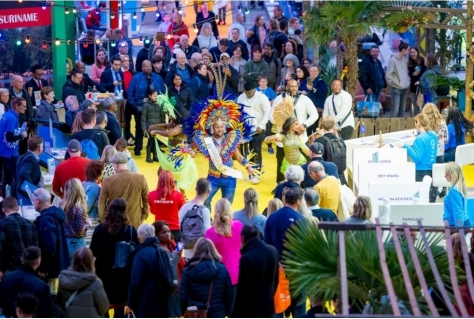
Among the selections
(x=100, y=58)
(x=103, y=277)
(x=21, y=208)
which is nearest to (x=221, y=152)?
(x=21, y=208)

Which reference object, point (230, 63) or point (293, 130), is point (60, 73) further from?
point (293, 130)

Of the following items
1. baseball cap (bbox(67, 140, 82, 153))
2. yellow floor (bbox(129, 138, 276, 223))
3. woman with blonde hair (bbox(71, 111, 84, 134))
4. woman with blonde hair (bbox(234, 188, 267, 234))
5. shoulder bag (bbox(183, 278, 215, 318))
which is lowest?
yellow floor (bbox(129, 138, 276, 223))

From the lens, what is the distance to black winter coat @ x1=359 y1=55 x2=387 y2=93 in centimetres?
1802

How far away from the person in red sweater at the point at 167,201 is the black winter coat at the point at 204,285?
230 centimetres

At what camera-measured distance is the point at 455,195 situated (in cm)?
1030

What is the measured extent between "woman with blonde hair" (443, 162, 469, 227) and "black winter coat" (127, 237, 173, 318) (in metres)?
3.24

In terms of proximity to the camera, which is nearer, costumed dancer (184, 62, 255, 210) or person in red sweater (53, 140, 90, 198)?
person in red sweater (53, 140, 90, 198)

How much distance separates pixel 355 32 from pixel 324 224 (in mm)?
11185

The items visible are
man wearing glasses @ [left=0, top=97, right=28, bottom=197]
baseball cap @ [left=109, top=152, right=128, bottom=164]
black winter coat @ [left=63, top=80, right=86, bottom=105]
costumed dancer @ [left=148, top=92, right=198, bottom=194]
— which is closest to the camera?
baseball cap @ [left=109, top=152, right=128, bottom=164]

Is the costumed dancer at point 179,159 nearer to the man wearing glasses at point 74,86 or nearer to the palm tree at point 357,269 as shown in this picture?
the man wearing glasses at point 74,86

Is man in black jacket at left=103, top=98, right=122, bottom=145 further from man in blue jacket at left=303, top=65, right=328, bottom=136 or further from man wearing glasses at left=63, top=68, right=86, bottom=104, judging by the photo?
man in blue jacket at left=303, top=65, right=328, bottom=136

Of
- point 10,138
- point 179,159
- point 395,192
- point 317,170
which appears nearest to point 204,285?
point 317,170

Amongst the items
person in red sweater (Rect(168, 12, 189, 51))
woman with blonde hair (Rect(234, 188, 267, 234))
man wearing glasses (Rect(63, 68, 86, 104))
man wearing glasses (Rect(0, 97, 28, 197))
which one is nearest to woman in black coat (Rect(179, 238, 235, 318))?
woman with blonde hair (Rect(234, 188, 267, 234))

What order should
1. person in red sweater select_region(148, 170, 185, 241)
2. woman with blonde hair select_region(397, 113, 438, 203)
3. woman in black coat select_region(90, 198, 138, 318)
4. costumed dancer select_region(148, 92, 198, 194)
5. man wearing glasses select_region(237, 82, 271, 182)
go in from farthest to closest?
man wearing glasses select_region(237, 82, 271, 182) < woman with blonde hair select_region(397, 113, 438, 203) < costumed dancer select_region(148, 92, 198, 194) < person in red sweater select_region(148, 170, 185, 241) < woman in black coat select_region(90, 198, 138, 318)
